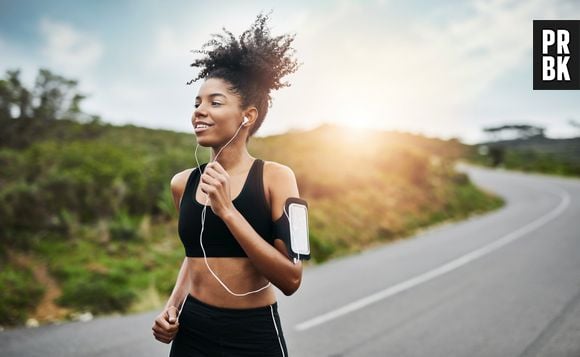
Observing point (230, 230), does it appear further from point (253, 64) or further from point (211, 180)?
point (253, 64)

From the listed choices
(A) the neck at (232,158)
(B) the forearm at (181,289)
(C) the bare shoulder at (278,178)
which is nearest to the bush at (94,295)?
(B) the forearm at (181,289)

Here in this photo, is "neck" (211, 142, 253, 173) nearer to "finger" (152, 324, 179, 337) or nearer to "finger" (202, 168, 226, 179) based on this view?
"finger" (202, 168, 226, 179)

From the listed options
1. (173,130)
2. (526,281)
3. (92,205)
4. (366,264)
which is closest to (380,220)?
(366,264)

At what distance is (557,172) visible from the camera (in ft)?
153

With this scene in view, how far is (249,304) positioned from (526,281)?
24.0 ft

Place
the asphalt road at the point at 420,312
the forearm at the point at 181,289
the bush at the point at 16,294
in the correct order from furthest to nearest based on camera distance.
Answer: the bush at the point at 16,294 → the asphalt road at the point at 420,312 → the forearm at the point at 181,289

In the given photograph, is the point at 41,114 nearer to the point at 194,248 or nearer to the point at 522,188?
the point at 194,248

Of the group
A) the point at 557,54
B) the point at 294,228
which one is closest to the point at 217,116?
the point at 294,228

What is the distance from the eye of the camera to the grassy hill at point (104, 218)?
6.82 m

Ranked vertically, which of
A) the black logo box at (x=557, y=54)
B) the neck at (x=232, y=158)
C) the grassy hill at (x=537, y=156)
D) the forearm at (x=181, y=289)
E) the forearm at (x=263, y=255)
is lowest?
the grassy hill at (x=537, y=156)

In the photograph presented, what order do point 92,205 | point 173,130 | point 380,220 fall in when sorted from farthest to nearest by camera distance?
point 173,130
point 380,220
point 92,205

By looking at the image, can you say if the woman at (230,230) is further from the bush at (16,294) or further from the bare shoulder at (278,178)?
the bush at (16,294)

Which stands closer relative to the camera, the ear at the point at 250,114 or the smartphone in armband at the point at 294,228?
the smartphone in armband at the point at 294,228

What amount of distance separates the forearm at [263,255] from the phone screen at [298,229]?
6cm
